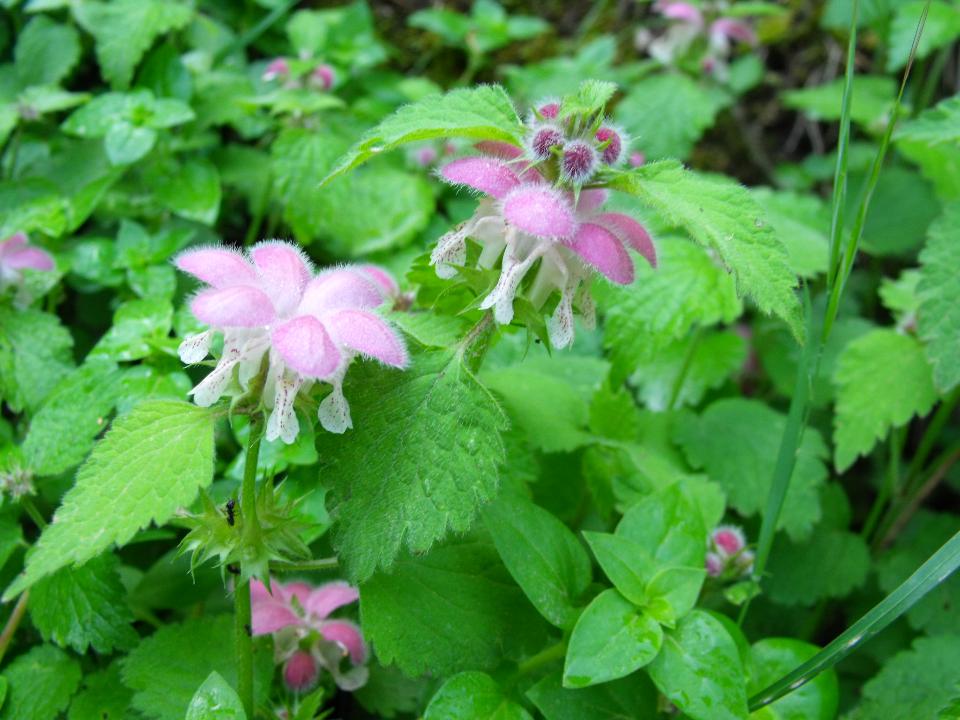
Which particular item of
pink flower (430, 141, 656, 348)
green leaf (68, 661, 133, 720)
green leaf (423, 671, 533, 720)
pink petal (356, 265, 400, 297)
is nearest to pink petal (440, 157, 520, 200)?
pink flower (430, 141, 656, 348)

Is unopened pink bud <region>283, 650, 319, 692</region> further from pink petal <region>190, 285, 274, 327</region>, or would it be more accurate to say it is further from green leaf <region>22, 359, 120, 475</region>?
pink petal <region>190, 285, 274, 327</region>

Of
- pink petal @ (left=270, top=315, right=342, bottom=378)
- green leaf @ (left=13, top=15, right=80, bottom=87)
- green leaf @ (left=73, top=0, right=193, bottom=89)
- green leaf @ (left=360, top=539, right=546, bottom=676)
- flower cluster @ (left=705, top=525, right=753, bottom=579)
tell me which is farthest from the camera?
green leaf @ (left=13, top=15, right=80, bottom=87)

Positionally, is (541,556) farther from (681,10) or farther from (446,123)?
(681,10)

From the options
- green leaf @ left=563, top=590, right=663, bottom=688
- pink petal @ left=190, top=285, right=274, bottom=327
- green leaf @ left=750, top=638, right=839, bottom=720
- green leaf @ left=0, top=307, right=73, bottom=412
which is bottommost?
green leaf @ left=750, top=638, right=839, bottom=720

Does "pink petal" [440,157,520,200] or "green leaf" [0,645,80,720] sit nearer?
"pink petal" [440,157,520,200]

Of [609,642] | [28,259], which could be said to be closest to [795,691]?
[609,642]

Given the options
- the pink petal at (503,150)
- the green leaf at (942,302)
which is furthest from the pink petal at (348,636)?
the green leaf at (942,302)

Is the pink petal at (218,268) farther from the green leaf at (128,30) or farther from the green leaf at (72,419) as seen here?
the green leaf at (128,30)

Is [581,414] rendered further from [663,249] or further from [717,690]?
[717,690]
